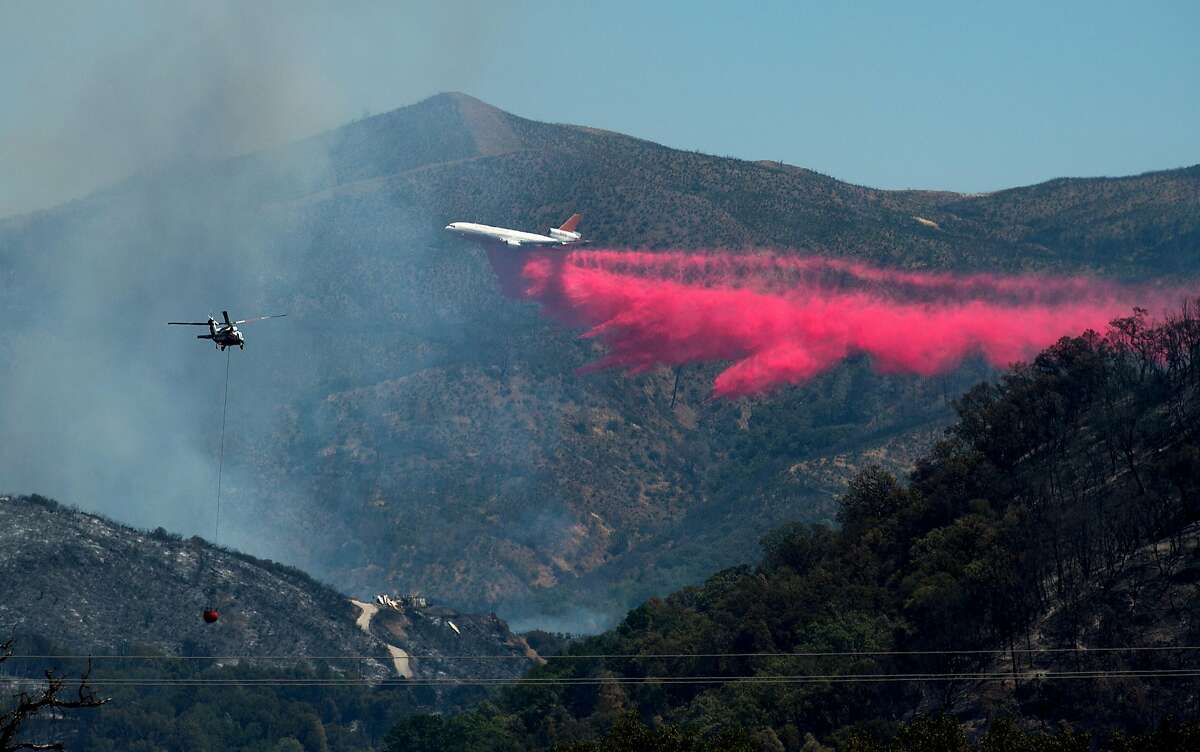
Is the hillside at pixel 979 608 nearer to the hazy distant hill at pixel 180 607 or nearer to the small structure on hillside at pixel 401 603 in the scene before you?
the hazy distant hill at pixel 180 607

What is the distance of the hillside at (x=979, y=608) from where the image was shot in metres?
101

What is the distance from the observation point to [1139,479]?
387ft

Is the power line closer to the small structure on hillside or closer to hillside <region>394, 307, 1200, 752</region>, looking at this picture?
hillside <region>394, 307, 1200, 752</region>

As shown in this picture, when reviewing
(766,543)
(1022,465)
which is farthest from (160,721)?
(1022,465)

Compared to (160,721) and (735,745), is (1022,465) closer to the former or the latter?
(735,745)

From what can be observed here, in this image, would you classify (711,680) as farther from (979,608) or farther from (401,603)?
(401,603)

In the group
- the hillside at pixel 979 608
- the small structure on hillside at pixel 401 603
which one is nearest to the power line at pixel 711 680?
the hillside at pixel 979 608

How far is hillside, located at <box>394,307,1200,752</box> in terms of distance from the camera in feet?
332

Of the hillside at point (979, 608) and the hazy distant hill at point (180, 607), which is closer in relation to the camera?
the hillside at point (979, 608)

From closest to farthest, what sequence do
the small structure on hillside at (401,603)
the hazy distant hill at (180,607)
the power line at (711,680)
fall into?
the power line at (711,680) < the hazy distant hill at (180,607) < the small structure on hillside at (401,603)

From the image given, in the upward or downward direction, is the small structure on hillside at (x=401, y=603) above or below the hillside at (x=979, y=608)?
below

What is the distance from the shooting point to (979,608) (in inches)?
4471

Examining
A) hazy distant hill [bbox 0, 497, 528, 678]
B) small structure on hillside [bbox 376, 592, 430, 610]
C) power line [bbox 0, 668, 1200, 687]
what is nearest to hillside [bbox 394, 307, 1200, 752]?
power line [bbox 0, 668, 1200, 687]

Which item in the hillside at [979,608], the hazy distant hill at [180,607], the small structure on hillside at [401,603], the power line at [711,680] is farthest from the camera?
the small structure on hillside at [401,603]
